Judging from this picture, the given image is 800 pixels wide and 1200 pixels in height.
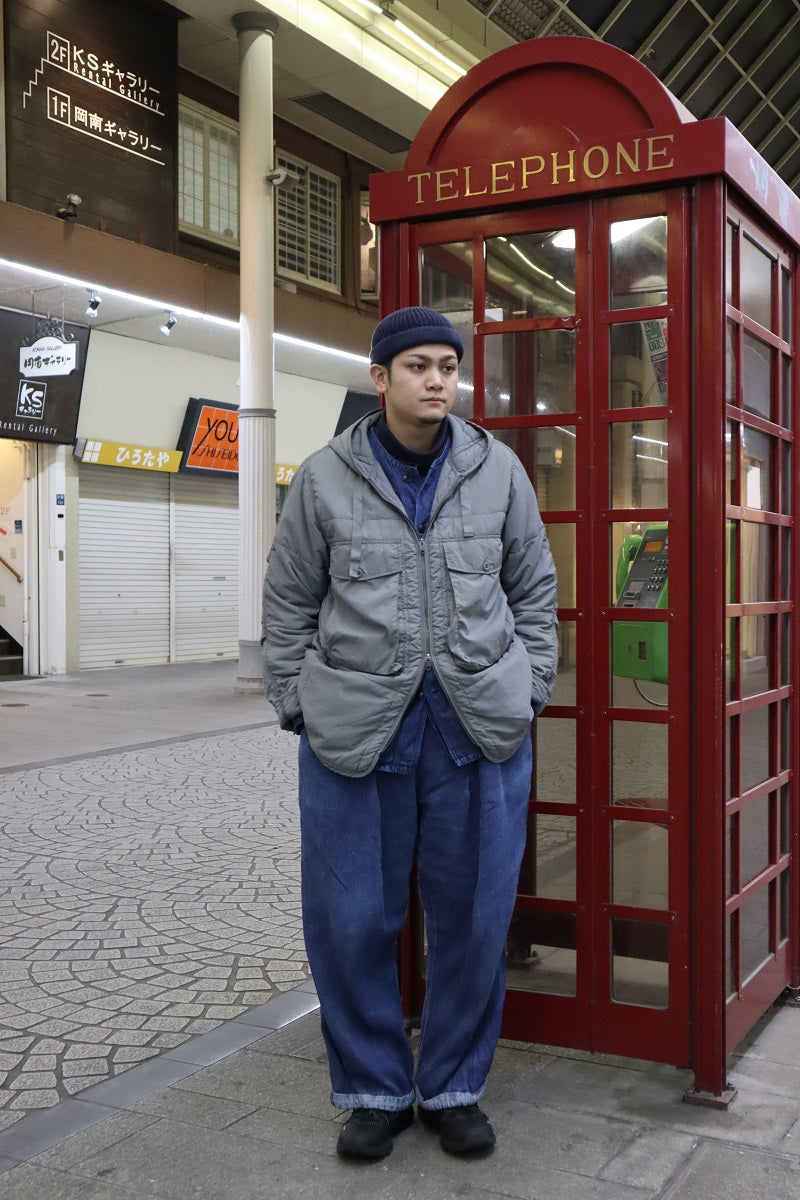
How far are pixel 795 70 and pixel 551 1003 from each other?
24.3 meters

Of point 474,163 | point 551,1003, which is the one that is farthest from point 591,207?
point 551,1003

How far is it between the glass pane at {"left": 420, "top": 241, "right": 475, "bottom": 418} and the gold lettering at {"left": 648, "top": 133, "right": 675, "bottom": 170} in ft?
2.00

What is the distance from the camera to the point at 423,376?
3104 mm

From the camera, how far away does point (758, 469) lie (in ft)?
12.7

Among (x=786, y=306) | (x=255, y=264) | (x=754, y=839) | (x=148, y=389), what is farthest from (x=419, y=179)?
(x=148, y=389)

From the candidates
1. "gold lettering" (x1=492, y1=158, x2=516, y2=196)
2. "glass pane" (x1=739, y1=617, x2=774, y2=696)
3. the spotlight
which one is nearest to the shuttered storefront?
the spotlight

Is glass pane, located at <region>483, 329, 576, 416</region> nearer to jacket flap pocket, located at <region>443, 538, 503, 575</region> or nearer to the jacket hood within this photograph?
the jacket hood

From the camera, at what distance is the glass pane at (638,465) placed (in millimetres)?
3500

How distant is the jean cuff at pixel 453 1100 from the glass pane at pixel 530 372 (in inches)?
76.8

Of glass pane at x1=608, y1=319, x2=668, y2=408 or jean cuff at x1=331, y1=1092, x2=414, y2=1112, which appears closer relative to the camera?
jean cuff at x1=331, y1=1092, x2=414, y2=1112

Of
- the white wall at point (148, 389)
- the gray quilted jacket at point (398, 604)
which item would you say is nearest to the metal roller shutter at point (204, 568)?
the white wall at point (148, 389)

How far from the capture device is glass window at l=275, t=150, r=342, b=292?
1883 centimetres

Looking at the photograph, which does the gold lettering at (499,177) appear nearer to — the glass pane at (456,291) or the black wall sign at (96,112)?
the glass pane at (456,291)

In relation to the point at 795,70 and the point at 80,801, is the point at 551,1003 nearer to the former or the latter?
the point at 80,801
